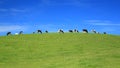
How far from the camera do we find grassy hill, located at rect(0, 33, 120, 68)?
38312 millimetres

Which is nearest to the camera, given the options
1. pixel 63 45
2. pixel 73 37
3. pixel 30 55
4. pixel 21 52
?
pixel 30 55

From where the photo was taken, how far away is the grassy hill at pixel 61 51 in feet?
126

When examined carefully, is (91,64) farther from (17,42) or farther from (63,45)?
(17,42)

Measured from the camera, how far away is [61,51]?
53625 millimetres

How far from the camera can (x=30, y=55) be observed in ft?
167

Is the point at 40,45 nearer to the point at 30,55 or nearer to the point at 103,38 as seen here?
the point at 30,55

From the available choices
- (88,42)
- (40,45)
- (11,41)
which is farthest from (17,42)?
(88,42)

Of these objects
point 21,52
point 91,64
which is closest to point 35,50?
point 21,52

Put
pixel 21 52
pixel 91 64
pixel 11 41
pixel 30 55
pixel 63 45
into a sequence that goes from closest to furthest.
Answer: pixel 91 64, pixel 30 55, pixel 21 52, pixel 63 45, pixel 11 41

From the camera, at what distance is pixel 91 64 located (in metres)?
36.1

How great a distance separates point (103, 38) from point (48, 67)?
33467mm

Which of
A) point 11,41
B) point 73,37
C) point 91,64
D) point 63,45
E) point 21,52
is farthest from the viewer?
point 73,37

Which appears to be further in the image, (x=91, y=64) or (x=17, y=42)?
(x=17, y=42)

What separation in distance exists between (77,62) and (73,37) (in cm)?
3185
